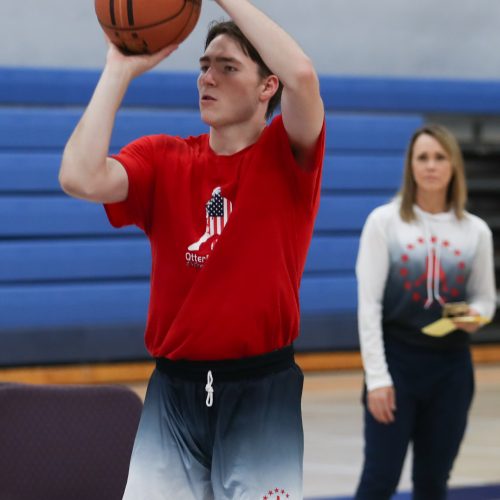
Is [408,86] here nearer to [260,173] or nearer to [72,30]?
[72,30]

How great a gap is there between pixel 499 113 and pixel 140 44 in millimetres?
Result: 8396

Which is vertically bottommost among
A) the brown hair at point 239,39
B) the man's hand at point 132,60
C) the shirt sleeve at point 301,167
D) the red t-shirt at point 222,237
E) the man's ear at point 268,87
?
the red t-shirt at point 222,237

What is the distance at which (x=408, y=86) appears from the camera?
1002cm

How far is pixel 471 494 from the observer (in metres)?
5.30

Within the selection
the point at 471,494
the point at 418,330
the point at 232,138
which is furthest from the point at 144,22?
the point at 471,494

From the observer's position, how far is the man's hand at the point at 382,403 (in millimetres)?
3814

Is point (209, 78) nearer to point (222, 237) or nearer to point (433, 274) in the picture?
point (222, 237)

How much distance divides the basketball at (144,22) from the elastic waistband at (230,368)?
654mm

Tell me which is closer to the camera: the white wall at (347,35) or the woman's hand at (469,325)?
the woman's hand at (469,325)

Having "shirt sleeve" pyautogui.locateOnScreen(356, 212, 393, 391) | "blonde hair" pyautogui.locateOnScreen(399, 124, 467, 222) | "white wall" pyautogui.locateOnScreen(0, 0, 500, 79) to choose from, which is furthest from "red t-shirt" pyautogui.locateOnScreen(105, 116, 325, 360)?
"white wall" pyautogui.locateOnScreen(0, 0, 500, 79)

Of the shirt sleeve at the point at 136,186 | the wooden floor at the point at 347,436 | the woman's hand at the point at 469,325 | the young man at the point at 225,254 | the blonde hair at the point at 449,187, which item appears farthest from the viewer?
the wooden floor at the point at 347,436

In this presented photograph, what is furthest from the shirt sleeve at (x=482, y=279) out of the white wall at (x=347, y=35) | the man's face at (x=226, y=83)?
the white wall at (x=347, y=35)

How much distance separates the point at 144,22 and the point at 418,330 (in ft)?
6.36

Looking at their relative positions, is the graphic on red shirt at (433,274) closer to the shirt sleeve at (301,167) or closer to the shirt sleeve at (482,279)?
the shirt sleeve at (482,279)
